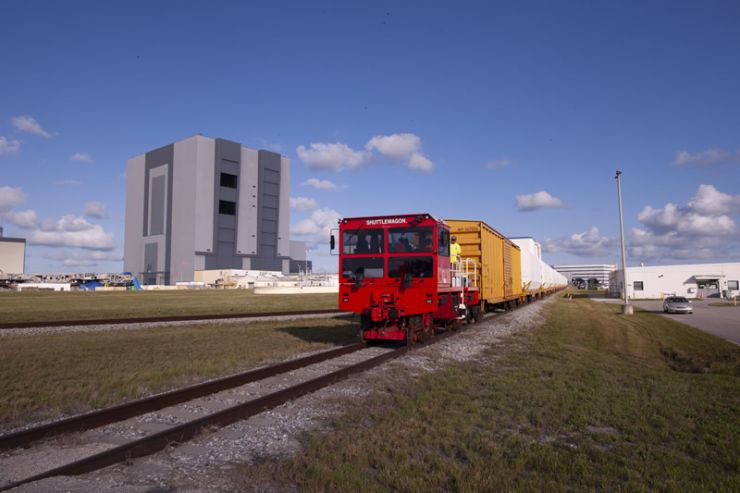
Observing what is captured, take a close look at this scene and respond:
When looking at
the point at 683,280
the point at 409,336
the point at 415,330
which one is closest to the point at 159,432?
the point at 409,336

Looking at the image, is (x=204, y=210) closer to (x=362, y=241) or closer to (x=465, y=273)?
(x=465, y=273)

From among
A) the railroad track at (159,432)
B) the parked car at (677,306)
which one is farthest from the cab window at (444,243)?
the parked car at (677,306)

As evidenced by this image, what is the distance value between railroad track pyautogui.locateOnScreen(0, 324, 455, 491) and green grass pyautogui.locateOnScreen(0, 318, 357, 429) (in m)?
1.00

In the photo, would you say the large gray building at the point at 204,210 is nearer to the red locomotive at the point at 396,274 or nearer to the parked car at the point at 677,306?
the parked car at the point at 677,306

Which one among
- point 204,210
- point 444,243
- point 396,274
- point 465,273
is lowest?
point 396,274

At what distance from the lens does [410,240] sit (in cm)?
1332

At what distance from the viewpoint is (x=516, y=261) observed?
88.7 ft

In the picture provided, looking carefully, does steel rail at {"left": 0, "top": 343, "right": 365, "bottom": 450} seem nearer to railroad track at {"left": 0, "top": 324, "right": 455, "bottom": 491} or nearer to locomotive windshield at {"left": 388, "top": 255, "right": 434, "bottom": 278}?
railroad track at {"left": 0, "top": 324, "right": 455, "bottom": 491}

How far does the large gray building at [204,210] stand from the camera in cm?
9075

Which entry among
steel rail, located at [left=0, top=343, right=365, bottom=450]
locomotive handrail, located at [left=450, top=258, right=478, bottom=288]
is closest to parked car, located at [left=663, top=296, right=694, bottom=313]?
locomotive handrail, located at [left=450, top=258, right=478, bottom=288]

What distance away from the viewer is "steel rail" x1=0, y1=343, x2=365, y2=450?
230 inches

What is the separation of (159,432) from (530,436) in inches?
173

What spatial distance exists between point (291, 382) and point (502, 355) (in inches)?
216

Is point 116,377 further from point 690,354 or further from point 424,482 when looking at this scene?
point 690,354
